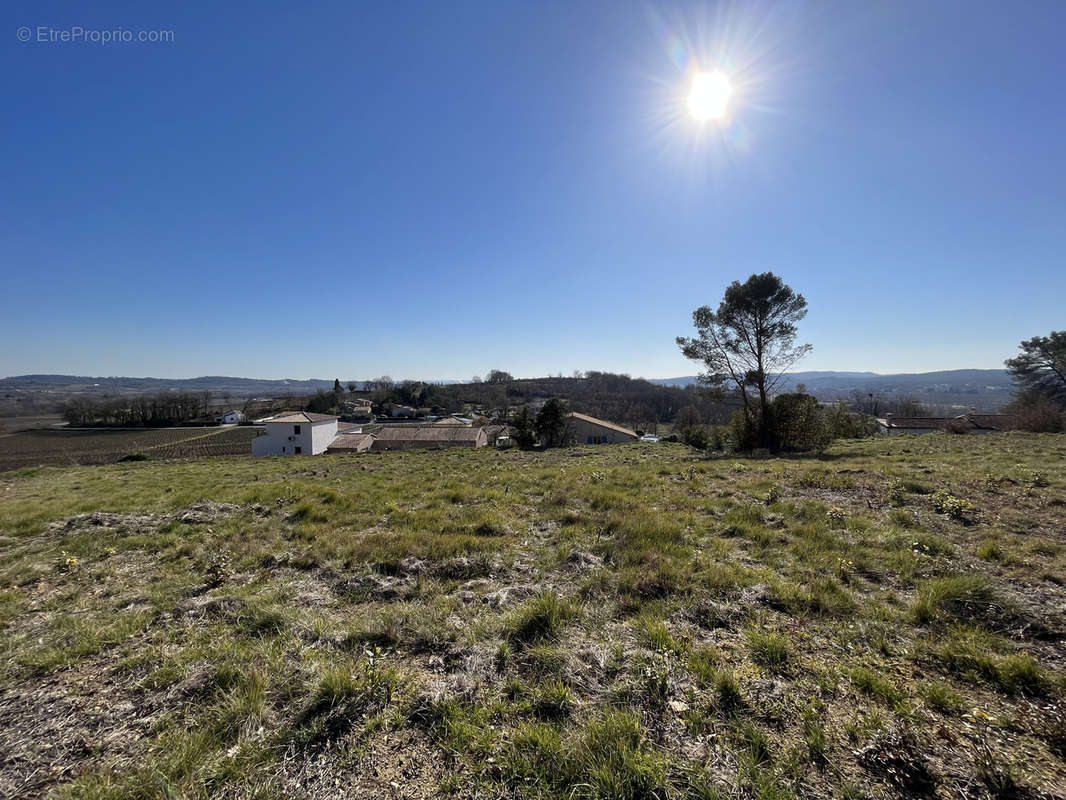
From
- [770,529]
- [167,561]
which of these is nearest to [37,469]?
[167,561]

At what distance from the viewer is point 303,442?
39719 millimetres

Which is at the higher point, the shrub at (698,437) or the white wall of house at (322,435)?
the shrub at (698,437)

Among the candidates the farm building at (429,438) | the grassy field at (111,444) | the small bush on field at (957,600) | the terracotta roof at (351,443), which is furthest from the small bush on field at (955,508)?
the grassy field at (111,444)

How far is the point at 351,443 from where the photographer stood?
137 feet

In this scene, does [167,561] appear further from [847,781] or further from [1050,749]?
[1050,749]

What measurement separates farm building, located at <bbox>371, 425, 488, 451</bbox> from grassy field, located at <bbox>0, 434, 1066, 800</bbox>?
108 ft

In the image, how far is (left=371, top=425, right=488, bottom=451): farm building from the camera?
3972cm

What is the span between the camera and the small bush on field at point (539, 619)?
372 cm

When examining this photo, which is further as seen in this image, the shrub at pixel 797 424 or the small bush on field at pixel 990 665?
the shrub at pixel 797 424

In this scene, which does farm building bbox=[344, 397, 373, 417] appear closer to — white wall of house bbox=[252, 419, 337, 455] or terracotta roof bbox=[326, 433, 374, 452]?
terracotta roof bbox=[326, 433, 374, 452]

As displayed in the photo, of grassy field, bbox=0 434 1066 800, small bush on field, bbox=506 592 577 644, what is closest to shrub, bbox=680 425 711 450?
grassy field, bbox=0 434 1066 800

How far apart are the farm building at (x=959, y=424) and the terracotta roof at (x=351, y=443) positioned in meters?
49.5

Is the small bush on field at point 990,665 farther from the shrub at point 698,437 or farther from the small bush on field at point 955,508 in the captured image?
the shrub at point 698,437

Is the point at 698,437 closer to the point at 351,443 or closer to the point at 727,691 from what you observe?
the point at 727,691
